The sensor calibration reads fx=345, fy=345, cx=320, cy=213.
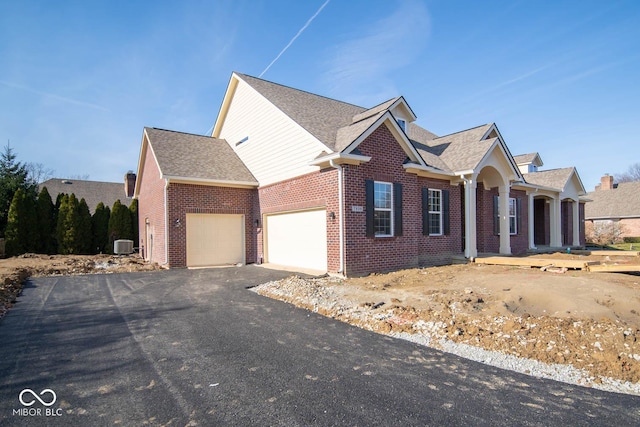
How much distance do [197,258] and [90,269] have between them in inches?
163

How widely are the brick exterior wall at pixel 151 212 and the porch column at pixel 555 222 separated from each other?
71.8 ft

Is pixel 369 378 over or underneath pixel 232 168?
underneath

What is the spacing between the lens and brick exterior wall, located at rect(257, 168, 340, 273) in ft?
35.8

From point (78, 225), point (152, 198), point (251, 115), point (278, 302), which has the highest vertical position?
point (251, 115)

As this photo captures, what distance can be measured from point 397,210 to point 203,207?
8.13m

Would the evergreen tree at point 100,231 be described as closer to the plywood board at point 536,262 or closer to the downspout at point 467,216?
the downspout at point 467,216

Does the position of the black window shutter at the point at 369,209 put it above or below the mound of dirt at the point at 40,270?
above

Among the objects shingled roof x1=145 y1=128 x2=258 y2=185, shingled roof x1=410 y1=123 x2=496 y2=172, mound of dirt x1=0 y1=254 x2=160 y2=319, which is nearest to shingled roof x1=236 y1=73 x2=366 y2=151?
shingled roof x1=145 y1=128 x2=258 y2=185

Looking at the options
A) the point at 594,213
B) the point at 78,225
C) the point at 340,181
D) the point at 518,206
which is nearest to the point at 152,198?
the point at 78,225

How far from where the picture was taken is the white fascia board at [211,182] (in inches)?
546

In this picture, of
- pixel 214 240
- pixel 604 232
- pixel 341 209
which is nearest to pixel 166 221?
pixel 214 240

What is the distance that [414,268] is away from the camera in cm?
1227

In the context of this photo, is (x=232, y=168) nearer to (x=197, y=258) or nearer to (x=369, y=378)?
(x=197, y=258)

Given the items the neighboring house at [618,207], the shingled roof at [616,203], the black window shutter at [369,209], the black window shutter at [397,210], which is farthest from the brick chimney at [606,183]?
the black window shutter at [369,209]
